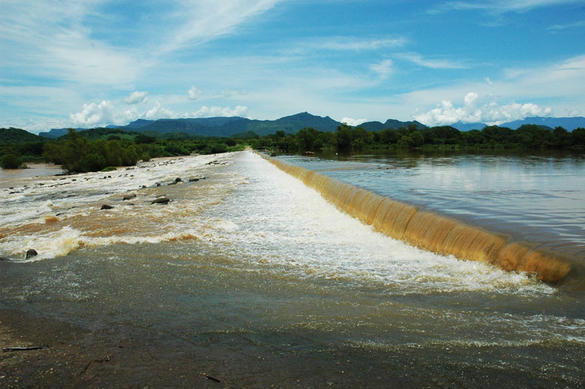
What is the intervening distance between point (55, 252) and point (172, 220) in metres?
3.63

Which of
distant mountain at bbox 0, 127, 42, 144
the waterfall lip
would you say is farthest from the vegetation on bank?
the waterfall lip

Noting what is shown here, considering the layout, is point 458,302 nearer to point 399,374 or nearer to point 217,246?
point 399,374

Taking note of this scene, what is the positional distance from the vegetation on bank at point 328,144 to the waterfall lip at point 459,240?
1699 inches

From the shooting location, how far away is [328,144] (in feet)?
324

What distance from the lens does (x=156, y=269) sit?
6781 millimetres

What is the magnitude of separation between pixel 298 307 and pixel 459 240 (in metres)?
3.78

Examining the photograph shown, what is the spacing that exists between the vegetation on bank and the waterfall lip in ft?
142

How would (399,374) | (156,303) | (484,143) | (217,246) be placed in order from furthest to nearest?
1. (484,143)
2. (217,246)
3. (156,303)
4. (399,374)

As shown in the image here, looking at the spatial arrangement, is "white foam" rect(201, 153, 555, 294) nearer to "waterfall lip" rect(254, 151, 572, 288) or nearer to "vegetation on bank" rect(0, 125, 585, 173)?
"waterfall lip" rect(254, 151, 572, 288)

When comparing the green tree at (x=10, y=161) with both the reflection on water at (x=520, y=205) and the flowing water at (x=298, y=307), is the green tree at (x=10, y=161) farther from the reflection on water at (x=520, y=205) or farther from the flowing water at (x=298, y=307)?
the reflection on water at (x=520, y=205)

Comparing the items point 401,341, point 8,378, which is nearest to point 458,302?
point 401,341

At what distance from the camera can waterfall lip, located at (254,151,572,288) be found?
17.8ft

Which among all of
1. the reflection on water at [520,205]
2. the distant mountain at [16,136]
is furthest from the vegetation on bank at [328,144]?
the reflection on water at [520,205]

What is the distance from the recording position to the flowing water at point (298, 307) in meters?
3.45
